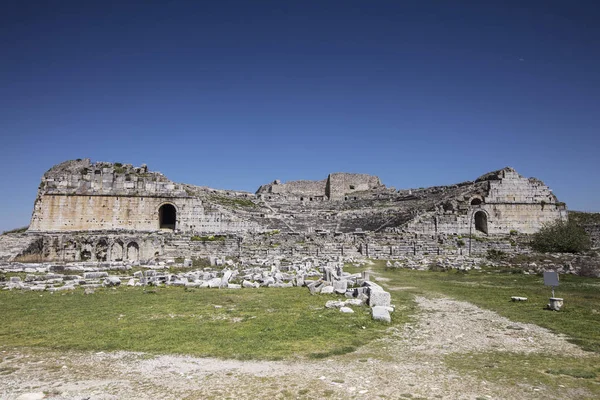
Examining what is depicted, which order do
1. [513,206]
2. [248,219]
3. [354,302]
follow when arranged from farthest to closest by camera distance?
1. [513,206]
2. [248,219]
3. [354,302]

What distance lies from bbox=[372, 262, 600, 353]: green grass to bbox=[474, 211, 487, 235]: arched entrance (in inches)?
535

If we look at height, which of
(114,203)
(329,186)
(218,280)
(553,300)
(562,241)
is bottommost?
(218,280)

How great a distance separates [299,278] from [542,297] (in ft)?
23.5

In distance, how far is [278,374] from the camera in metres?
4.93

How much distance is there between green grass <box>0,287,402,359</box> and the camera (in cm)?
613

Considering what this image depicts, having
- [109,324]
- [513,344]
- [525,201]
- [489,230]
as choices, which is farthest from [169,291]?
[525,201]

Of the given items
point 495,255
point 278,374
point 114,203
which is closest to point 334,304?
point 278,374

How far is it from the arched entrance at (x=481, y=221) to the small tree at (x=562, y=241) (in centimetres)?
696

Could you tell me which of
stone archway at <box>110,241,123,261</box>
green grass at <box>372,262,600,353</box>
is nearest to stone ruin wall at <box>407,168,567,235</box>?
green grass at <box>372,262,600,353</box>

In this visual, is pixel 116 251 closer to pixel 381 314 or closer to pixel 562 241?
pixel 381 314

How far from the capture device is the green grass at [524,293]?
23.8 ft

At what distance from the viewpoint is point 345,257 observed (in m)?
22.1

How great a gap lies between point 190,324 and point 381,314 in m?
3.78

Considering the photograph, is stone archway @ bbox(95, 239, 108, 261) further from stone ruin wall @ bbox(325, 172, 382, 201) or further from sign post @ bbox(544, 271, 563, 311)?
stone ruin wall @ bbox(325, 172, 382, 201)
